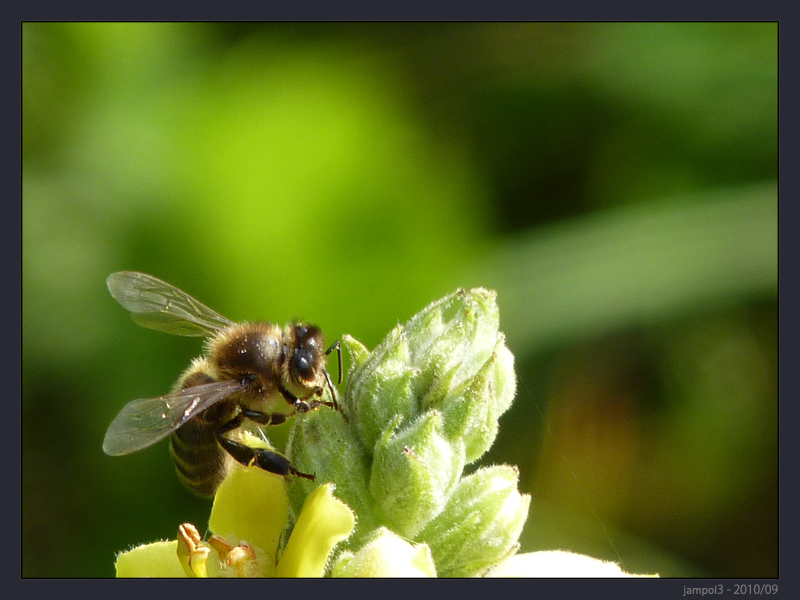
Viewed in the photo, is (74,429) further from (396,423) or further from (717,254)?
(717,254)

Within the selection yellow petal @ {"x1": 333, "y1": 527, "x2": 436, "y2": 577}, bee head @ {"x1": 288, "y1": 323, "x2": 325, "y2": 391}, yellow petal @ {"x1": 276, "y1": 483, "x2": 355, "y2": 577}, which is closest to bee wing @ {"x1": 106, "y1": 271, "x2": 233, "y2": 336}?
bee head @ {"x1": 288, "y1": 323, "x2": 325, "y2": 391}

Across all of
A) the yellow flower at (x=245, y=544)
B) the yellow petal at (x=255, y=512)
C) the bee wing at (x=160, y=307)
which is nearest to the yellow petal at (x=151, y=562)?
the yellow flower at (x=245, y=544)

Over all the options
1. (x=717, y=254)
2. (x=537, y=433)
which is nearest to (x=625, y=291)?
(x=717, y=254)

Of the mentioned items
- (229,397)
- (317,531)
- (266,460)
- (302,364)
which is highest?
(302,364)

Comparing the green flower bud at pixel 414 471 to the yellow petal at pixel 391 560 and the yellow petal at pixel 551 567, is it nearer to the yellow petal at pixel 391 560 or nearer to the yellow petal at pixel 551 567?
the yellow petal at pixel 391 560

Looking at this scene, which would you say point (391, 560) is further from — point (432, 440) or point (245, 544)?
point (245, 544)

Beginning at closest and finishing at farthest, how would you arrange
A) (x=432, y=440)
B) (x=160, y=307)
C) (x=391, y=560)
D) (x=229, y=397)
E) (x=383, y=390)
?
1. (x=391, y=560)
2. (x=432, y=440)
3. (x=383, y=390)
4. (x=229, y=397)
5. (x=160, y=307)

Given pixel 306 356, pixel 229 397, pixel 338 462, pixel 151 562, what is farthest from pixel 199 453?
pixel 338 462
